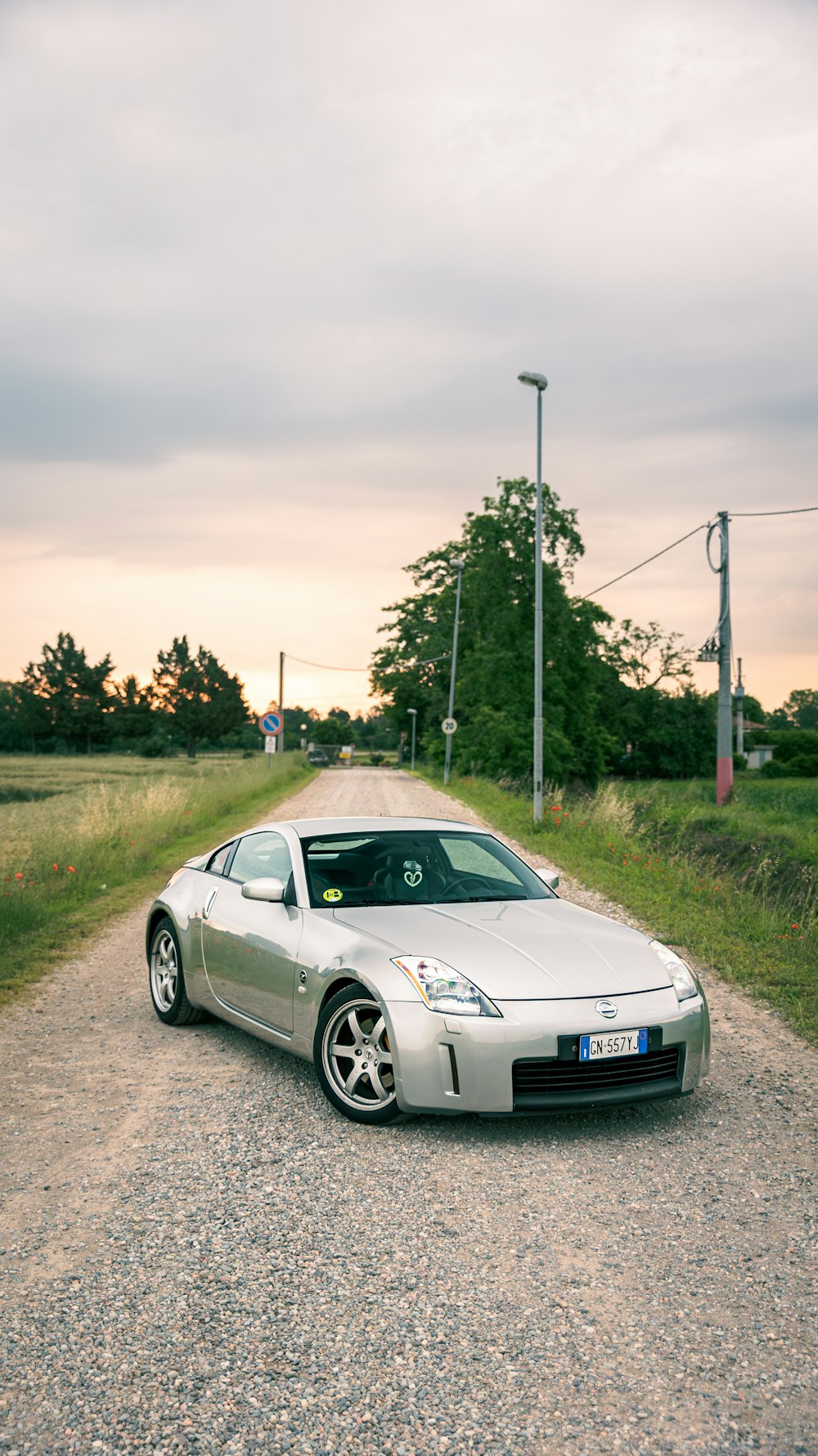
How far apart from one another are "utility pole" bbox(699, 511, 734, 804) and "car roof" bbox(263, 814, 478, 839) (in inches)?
1177

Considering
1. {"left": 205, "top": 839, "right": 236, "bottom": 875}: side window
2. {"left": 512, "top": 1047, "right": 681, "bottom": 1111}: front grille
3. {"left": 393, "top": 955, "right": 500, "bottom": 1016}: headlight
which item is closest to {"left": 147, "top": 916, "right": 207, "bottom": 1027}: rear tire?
{"left": 205, "top": 839, "right": 236, "bottom": 875}: side window

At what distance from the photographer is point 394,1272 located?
353 centimetres

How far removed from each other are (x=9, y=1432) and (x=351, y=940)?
9.11 ft

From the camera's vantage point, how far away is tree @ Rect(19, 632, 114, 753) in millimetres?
112625

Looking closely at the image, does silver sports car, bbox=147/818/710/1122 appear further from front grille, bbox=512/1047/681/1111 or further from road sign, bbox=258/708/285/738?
road sign, bbox=258/708/285/738

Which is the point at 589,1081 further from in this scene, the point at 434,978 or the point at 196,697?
the point at 196,697

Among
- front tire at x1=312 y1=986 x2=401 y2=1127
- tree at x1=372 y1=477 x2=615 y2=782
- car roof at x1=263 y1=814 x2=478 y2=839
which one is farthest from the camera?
tree at x1=372 y1=477 x2=615 y2=782

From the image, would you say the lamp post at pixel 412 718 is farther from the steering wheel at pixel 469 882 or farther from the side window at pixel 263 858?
the steering wheel at pixel 469 882

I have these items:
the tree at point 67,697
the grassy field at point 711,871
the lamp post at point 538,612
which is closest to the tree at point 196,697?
the tree at point 67,697

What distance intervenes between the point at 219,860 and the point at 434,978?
270 centimetres

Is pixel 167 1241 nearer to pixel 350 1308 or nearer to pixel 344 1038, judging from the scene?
pixel 350 1308

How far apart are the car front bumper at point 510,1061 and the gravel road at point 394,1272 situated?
0.72 ft

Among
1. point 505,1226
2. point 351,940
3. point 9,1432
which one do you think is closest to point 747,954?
point 351,940

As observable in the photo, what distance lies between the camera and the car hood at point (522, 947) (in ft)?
16.0
